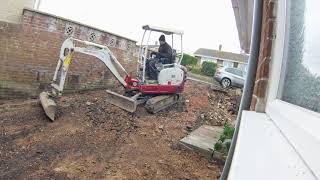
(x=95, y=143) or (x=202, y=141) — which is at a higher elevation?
(x=202, y=141)

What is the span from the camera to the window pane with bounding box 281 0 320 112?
1066mm

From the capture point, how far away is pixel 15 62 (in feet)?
28.2

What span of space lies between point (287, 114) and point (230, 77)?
1747cm

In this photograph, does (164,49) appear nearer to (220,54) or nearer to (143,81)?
(143,81)

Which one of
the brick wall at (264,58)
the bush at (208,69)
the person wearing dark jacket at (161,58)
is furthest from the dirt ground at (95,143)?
the bush at (208,69)

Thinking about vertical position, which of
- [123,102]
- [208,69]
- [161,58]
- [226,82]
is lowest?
[123,102]

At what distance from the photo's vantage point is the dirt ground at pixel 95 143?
4.89 m

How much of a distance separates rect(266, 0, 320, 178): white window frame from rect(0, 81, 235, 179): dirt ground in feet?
12.2

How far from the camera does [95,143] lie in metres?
6.16

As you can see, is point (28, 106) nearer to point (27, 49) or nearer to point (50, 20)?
point (27, 49)

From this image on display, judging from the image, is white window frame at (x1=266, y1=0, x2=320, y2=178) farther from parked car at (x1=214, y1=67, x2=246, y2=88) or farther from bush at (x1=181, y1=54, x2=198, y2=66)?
bush at (x1=181, y1=54, x2=198, y2=66)

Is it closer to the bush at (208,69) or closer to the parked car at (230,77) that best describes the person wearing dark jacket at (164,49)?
the parked car at (230,77)

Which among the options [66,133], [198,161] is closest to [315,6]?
[198,161]

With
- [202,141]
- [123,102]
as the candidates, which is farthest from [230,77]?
[202,141]
